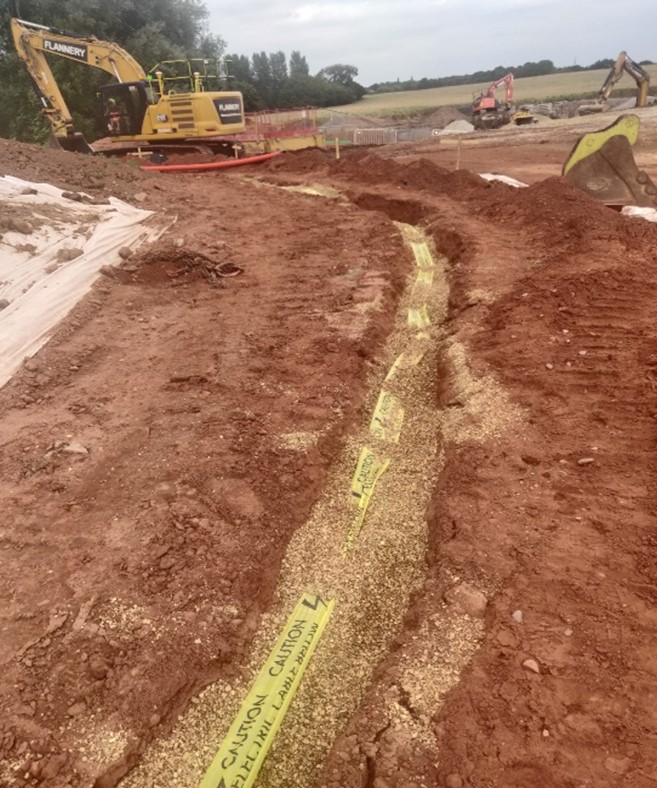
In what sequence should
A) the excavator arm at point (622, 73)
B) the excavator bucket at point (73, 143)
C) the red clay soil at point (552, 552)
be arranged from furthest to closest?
1. the excavator arm at point (622, 73)
2. the excavator bucket at point (73, 143)
3. the red clay soil at point (552, 552)

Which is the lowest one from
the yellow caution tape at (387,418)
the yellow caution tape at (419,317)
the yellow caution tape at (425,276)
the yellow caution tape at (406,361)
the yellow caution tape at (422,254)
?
the yellow caution tape at (387,418)

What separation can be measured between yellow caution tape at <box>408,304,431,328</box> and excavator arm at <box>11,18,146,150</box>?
15.0 metres

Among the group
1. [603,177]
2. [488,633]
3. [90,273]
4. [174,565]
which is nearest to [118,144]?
[90,273]

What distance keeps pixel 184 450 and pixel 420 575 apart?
2236mm

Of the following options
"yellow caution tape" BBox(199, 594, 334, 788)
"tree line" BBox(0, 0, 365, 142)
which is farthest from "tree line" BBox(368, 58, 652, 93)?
"yellow caution tape" BBox(199, 594, 334, 788)

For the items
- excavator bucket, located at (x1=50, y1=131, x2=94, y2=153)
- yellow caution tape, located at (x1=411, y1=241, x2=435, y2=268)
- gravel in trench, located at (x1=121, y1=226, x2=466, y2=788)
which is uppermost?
excavator bucket, located at (x1=50, y1=131, x2=94, y2=153)

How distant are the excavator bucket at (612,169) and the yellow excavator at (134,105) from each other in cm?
1180

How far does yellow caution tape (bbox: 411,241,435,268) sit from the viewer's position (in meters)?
10.1

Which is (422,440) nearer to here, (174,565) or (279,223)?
(174,565)

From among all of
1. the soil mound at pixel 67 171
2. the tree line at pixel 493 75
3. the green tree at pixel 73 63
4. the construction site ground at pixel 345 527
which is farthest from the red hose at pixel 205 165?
the tree line at pixel 493 75

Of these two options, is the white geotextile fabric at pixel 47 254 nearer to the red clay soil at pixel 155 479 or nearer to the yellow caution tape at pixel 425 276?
the red clay soil at pixel 155 479

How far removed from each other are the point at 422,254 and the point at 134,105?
42.8 feet

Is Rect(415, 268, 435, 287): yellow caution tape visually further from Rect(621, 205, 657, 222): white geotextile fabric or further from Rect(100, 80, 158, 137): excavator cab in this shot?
Rect(100, 80, 158, 137): excavator cab

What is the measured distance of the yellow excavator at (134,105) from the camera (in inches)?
694
